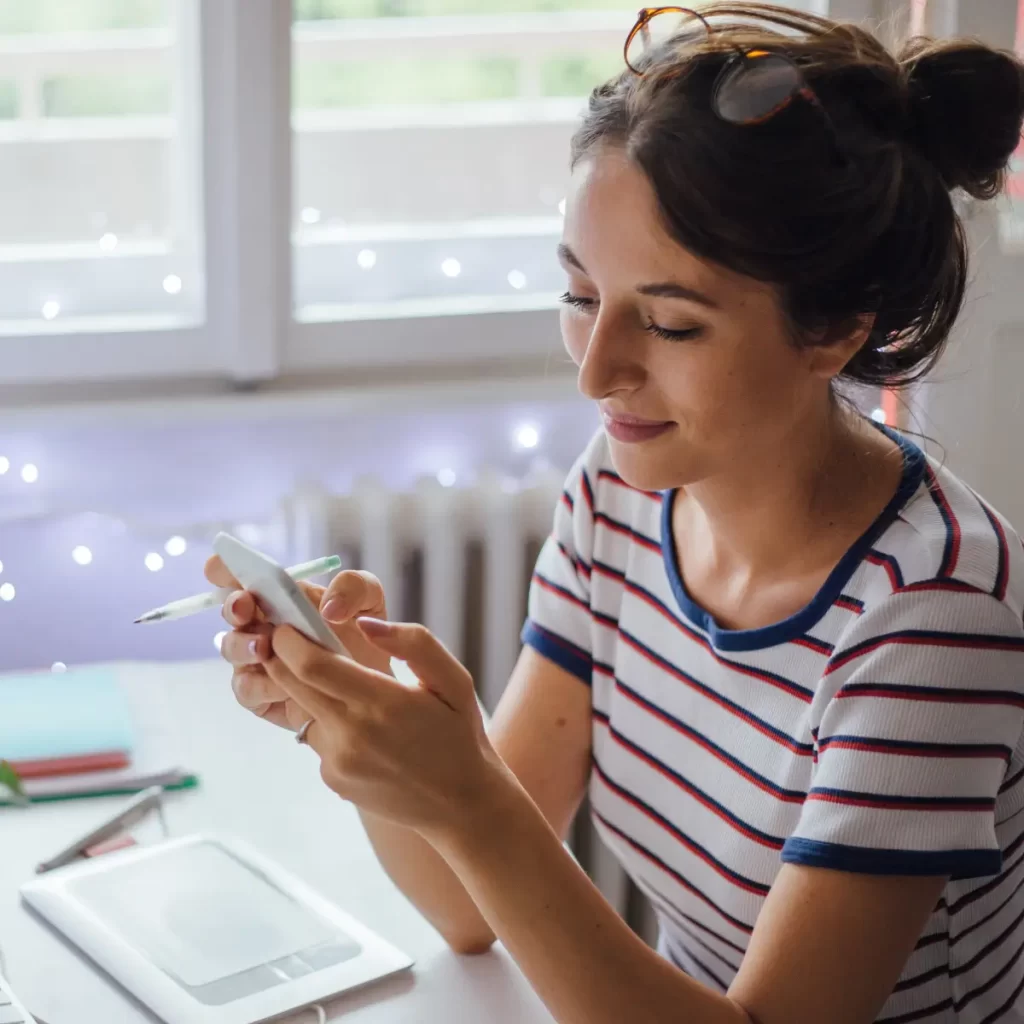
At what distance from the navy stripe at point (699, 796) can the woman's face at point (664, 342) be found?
24 cm

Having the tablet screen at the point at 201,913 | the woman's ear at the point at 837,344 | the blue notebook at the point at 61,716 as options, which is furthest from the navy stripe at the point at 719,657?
the blue notebook at the point at 61,716

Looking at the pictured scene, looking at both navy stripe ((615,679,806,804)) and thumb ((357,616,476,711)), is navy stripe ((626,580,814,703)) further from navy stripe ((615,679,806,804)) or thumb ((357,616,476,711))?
thumb ((357,616,476,711))

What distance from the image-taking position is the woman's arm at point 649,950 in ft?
2.75

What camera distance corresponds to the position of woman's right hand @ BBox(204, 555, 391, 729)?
0.90m

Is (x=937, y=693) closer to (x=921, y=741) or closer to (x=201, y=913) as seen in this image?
(x=921, y=741)

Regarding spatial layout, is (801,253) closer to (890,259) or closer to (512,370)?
(890,259)

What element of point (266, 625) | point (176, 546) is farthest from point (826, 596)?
point (176, 546)

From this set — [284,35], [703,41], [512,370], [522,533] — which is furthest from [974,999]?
[284,35]

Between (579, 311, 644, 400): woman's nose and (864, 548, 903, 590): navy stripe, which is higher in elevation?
(579, 311, 644, 400): woman's nose

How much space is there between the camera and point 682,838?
111cm

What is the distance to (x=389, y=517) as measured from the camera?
170 centimetres

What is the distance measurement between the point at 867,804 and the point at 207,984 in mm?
413

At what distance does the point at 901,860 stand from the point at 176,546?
102 cm

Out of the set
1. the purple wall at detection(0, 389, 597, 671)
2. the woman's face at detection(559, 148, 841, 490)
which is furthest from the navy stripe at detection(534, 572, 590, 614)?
the purple wall at detection(0, 389, 597, 671)
